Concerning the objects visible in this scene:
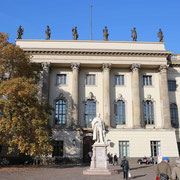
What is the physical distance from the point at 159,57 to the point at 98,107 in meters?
12.3

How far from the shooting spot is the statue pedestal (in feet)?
59.2

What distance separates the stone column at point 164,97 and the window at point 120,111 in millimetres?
5861

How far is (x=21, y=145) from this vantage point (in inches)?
872

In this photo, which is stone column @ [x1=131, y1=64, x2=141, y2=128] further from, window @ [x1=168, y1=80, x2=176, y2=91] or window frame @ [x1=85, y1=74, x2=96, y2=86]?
window @ [x1=168, y1=80, x2=176, y2=91]

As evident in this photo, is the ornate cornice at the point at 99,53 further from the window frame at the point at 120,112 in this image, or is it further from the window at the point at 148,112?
the window at the point at 148,112

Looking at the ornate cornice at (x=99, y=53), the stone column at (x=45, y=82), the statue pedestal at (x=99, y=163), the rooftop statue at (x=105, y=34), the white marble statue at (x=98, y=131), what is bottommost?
the statue pedestal at (x=99, y=163)

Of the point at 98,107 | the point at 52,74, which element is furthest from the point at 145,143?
the point at 52,74

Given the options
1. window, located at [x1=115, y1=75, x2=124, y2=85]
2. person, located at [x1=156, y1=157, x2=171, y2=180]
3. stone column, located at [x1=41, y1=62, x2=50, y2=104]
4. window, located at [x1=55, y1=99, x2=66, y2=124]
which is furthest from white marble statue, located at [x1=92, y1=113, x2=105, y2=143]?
window, located at [x1=115, y1=75, x2=124, y2=85]

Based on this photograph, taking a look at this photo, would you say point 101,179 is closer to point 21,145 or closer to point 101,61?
point 21,145

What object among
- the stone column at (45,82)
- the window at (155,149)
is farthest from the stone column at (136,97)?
the stone column at (45,82)

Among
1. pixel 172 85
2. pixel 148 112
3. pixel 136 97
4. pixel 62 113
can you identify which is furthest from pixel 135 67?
pixel 62 113

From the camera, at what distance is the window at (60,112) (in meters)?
36.2

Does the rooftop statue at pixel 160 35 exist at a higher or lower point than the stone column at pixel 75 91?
higher

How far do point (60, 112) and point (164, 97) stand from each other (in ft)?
52.0
